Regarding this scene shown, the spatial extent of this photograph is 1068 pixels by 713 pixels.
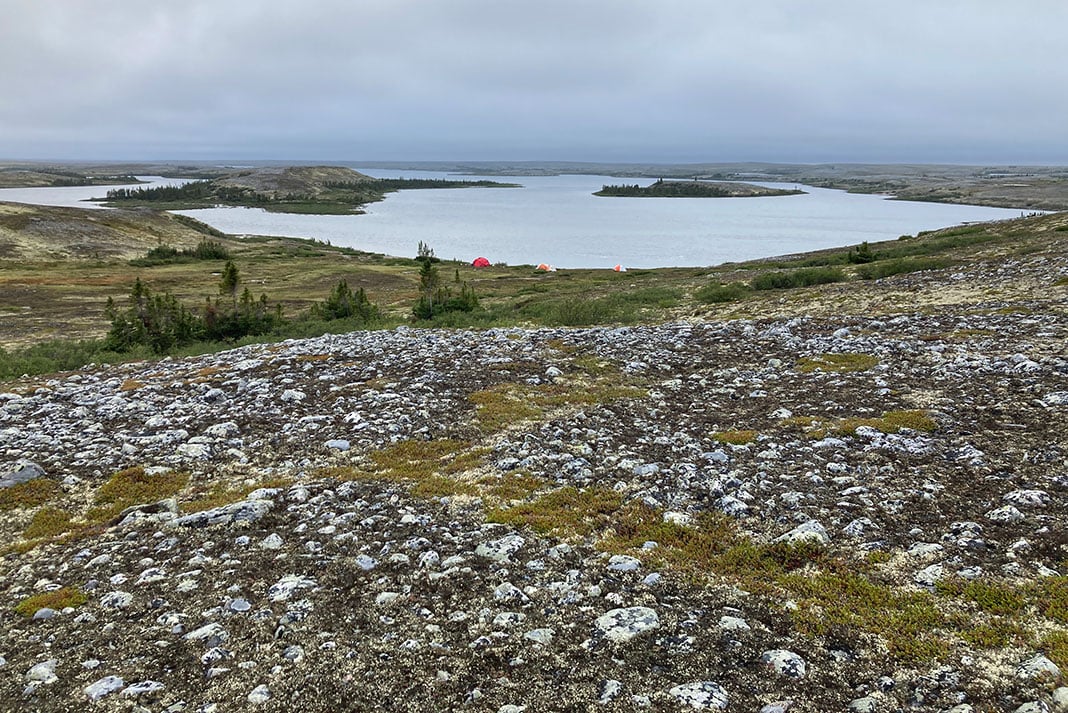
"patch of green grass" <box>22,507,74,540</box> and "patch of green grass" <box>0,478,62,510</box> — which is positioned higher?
"patch of green grass" <box>0,478,62,510</box>

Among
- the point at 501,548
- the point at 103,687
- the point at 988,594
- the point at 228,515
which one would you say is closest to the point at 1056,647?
the point at 988,594

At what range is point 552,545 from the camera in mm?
6789

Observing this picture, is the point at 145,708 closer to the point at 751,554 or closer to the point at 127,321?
the point at 751,554

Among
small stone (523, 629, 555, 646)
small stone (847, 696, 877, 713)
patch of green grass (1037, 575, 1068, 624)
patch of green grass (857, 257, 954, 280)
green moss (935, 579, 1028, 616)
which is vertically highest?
patch of green grass (857, 257, 954, 280)

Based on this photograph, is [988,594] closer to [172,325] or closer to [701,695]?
[701,695]

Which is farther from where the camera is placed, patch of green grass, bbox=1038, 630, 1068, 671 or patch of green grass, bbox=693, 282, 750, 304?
patch of green grass, bbox=693, 282, 750, 304

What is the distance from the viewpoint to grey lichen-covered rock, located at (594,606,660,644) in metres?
5.19

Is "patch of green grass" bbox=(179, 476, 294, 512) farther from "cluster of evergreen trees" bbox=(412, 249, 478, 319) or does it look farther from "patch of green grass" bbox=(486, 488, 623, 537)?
"cluster of evergreen trees" bbox=(412, 249, 478, 319)

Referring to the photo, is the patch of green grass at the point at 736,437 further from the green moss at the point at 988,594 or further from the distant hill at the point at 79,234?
the distant hill at the point at 79,234

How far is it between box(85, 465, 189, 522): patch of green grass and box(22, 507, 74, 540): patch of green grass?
0.28 metres

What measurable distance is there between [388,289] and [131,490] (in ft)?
194

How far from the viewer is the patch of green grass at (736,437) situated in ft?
31.6

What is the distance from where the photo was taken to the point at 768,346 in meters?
16.9

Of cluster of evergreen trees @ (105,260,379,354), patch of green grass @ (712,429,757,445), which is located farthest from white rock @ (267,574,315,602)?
cluster of evergreen trees @ (105,260,379,354)
